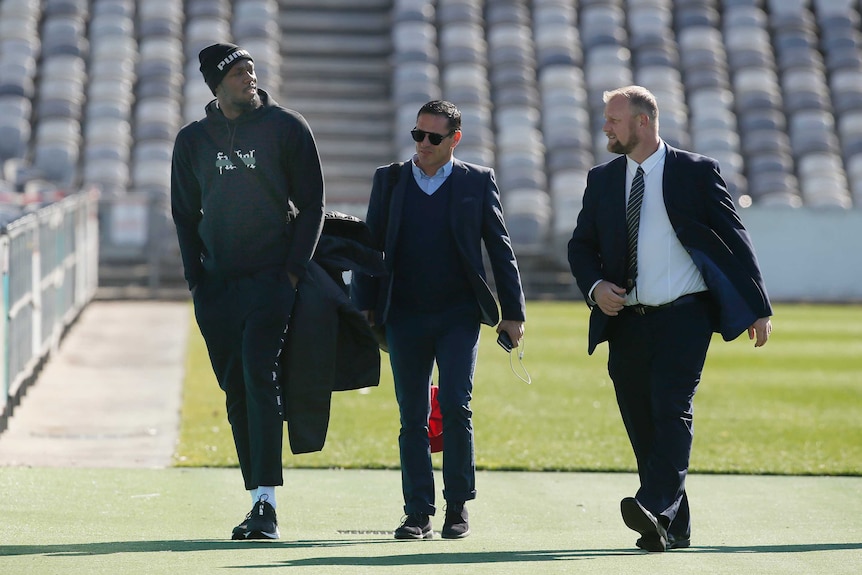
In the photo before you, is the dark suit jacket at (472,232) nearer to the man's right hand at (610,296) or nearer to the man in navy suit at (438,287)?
the man in navy suit at (438,287)

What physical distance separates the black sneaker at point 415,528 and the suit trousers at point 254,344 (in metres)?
0.55

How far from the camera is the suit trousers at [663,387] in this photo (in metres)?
6.27

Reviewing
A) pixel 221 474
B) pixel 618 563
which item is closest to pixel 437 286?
pixel 618 563

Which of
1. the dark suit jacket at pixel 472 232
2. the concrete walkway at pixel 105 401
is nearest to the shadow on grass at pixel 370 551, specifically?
the dark suit jacket at pixel 472 232

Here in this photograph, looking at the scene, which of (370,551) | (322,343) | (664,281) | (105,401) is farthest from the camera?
(105,401)

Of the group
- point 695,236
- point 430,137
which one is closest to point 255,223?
point 430,137

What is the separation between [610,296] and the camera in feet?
20.9

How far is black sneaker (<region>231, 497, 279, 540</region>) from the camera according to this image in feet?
20.6

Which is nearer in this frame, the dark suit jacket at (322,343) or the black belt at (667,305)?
the black belt at (667,305)

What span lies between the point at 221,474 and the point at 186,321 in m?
10.9

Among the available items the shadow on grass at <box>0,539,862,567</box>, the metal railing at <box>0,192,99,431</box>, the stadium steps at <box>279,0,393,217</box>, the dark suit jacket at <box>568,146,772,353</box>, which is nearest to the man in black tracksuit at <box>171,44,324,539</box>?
the shadow on grass at <box>0,539,862,567</box>

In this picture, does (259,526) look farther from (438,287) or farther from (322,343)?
(438,287)

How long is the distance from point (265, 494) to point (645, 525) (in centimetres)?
152

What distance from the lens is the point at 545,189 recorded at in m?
27.9
